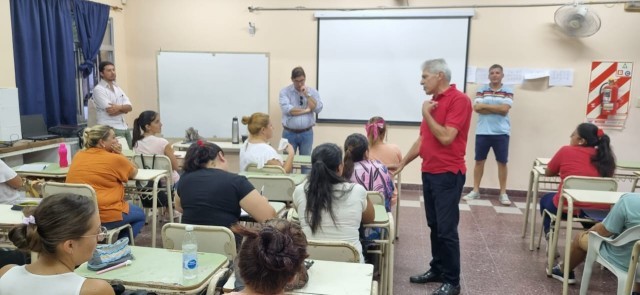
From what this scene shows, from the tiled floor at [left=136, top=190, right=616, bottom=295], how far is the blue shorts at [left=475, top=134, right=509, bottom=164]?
63 centimetres

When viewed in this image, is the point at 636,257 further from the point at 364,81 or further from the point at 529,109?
the point at 364,81

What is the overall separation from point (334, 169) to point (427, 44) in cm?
375

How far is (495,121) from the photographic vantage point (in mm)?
5297

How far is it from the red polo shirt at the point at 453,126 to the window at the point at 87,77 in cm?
453

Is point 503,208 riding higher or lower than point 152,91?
lower

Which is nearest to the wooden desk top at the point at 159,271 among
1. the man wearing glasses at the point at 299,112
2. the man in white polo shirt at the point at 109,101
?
the man wearing glasses at the point at 299,112

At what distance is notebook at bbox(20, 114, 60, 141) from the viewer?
4500mm

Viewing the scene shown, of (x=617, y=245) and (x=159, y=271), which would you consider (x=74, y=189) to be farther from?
(x=617, y=245)

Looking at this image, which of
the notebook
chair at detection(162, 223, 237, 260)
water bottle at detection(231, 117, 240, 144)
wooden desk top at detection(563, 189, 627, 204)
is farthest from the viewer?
water bottle at detection(231, 117, 240, 144)

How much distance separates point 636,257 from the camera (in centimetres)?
219

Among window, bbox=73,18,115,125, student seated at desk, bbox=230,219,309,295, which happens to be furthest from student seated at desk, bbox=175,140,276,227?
window, bbox=73,18,115,125

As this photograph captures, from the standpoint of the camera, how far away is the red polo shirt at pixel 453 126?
2.64 m

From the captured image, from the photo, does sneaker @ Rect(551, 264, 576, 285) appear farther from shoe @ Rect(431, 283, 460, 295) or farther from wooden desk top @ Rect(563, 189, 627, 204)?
shoe @ Rect(431, 283, 460, 295)

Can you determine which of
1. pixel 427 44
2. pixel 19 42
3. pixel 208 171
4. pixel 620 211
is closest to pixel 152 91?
pixel 19 42
